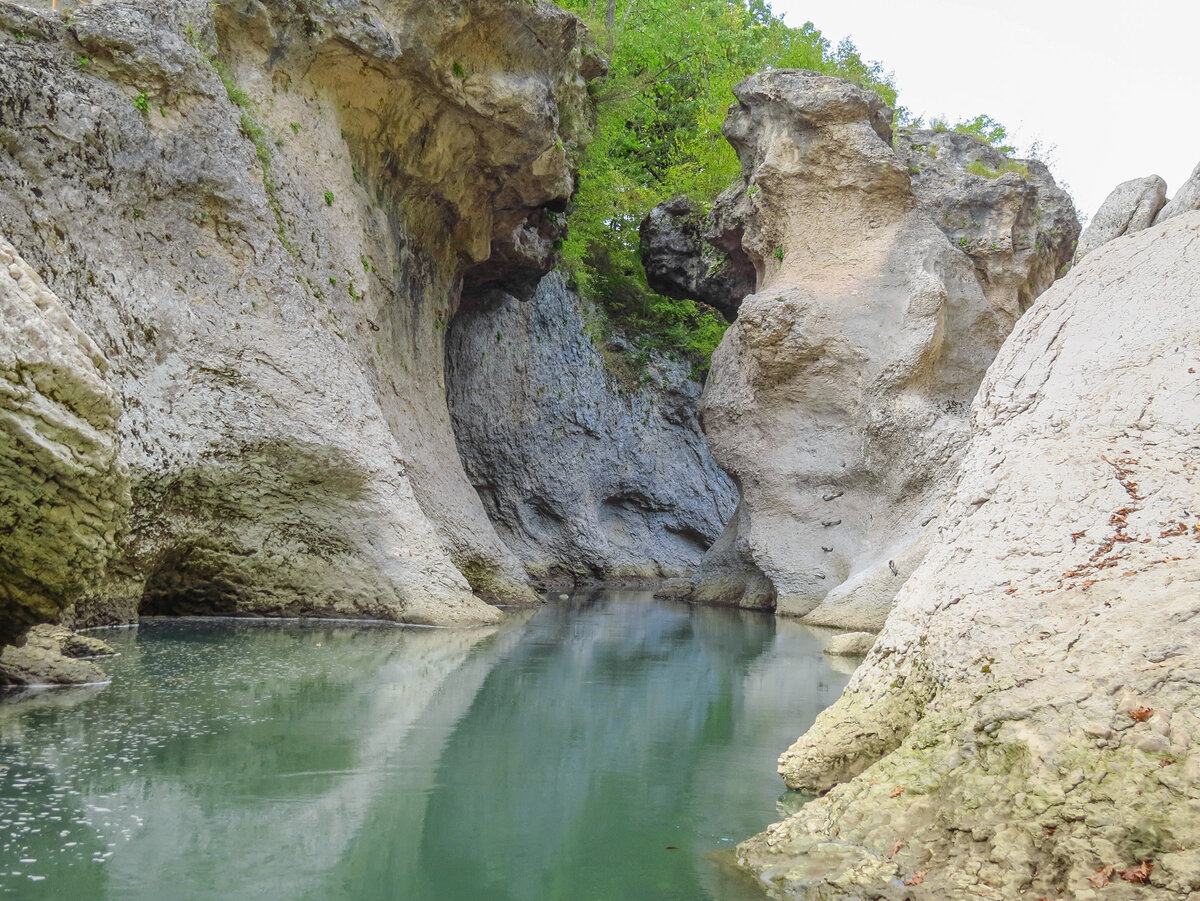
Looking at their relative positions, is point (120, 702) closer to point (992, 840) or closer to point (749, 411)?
point (992, 840)

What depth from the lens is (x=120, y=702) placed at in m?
6.59

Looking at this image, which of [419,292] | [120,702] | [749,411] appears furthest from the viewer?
[749,411]

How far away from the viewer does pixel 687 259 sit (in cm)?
2273

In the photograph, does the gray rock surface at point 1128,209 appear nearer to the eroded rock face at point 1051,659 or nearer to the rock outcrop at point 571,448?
the eroded rock face at point 1051,659

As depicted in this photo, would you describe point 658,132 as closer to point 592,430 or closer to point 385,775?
point 592,430

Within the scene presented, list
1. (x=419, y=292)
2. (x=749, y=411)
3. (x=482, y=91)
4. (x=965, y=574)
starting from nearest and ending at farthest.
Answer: (x=965, y=574), (x=482, y=91), (x=419, y=292), (x=749, y=411)

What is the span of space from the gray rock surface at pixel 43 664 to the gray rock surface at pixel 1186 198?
7.30 meters

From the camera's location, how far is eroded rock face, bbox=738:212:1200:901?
320 centimetres

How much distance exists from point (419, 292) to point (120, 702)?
1149cm

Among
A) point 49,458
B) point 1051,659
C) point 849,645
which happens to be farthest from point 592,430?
point 1051,659

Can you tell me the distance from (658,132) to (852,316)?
1573 centimetres

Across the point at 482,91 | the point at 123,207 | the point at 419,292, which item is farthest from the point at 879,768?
the point at 419,292

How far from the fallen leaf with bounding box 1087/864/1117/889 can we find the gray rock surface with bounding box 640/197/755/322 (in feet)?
63.4

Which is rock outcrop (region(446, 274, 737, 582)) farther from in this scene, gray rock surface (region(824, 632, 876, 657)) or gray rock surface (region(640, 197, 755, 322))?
gray rock surface (region(824, 632, 876, 657))
